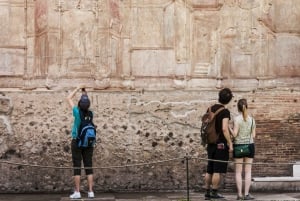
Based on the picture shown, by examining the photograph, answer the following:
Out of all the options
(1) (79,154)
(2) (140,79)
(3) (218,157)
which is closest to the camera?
(3) (218,157)

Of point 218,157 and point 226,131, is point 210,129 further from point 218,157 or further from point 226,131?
point 218,157

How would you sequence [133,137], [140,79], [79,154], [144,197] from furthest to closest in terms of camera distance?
[140,79] < [133,137] < [144,197] < [79,154]

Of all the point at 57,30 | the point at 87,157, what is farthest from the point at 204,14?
the point at 87,157

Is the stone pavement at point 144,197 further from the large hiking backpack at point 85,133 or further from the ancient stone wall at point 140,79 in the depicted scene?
the large hiking backpack at point 85,133

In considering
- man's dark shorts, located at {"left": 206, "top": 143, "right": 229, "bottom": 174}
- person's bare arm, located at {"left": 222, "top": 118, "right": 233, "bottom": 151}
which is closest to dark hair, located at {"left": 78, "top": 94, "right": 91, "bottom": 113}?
man's dark shorts, located at {"left": 206, "top": 143, "right": 229, "bottom": 174}

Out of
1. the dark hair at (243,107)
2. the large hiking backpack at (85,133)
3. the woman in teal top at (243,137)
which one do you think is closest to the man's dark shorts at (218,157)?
the woman in teal top at (243,137)

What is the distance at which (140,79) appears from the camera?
45.1ft

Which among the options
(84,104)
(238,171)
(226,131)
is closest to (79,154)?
(84,104)

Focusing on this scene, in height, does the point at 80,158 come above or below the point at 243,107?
below

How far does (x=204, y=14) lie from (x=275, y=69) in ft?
6.50

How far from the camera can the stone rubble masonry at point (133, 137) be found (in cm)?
1308

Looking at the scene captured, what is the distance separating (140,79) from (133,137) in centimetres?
130

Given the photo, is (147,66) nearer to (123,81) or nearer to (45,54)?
(123,81)

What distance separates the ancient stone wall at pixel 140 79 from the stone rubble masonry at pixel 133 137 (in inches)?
0.8
